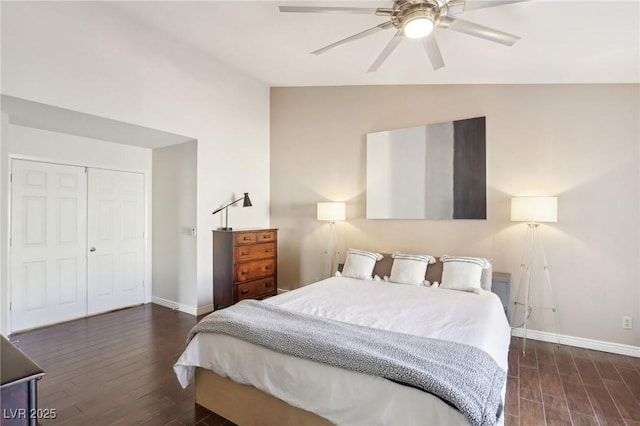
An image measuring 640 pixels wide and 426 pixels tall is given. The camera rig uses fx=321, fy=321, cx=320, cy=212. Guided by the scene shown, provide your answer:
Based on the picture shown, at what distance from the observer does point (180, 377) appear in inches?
85.1

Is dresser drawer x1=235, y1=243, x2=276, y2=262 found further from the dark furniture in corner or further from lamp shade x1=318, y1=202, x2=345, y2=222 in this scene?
the dark furniture in corner

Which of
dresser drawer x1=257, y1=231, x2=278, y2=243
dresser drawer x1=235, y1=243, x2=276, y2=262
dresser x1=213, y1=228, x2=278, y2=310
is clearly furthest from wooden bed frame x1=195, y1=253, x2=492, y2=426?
dresser drawer x1=257, y1=231, x2=278, y2=243

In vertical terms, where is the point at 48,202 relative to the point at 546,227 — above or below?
above

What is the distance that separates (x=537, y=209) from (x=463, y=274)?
0.91 metres

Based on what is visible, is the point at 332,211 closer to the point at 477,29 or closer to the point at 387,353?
the point at 477,29

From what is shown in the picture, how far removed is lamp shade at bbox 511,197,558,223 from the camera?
3002 millimetres

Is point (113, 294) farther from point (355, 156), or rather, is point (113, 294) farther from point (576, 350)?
point (576, 350)

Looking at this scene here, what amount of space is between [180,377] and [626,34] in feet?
13.6

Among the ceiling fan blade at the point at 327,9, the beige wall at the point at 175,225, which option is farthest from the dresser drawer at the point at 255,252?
the ceiling fan blade at the point at 327,9

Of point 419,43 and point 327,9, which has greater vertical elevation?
point 419,43

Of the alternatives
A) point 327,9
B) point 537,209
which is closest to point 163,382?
point 327,9

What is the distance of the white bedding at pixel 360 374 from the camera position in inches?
57.7

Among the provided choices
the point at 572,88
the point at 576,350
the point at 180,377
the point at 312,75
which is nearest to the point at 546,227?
the point at 576,350

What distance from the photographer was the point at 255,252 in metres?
4.33
